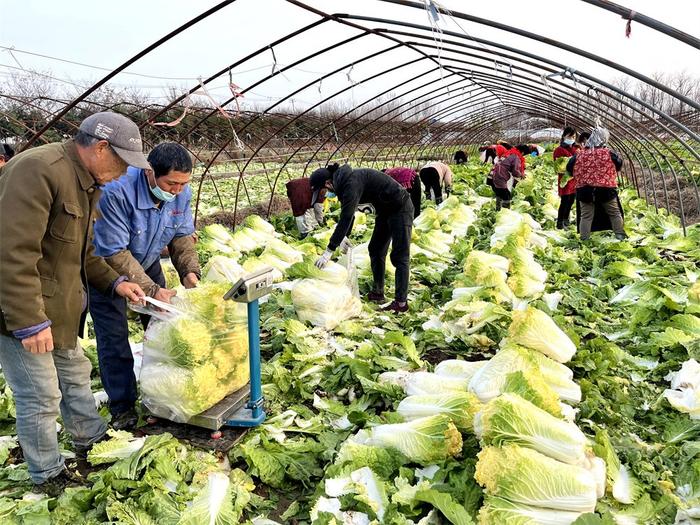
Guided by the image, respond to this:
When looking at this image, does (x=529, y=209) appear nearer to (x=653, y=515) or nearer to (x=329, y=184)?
(x=329, y=184)

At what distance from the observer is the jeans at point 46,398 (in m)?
2.84

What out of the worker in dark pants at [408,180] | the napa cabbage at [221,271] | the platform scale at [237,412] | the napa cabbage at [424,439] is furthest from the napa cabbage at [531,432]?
the worker in dark pants at [408,180]

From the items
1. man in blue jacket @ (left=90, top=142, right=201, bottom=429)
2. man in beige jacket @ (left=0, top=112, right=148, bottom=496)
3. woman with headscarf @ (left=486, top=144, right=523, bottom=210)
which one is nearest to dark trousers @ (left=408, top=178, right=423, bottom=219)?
woman with headscarf @ (left=486, top=144, right=523, bottom=210)

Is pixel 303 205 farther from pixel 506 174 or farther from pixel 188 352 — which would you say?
pixel 188 352

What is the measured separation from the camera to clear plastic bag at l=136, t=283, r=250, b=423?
11.2 feet

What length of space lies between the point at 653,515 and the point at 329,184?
4299 millimetres

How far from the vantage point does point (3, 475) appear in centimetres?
325

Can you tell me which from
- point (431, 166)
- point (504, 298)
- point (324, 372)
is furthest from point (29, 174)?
point (431, 166)

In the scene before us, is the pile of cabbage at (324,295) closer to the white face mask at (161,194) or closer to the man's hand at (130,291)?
the white face mask at (161,194)

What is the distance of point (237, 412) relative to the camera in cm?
364

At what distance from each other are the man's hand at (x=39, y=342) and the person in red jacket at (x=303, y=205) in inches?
294

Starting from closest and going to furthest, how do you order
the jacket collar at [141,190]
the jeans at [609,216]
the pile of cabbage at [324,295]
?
1. the jacket collar at [141,190]
2. the pile of cabbage at [324,295]
3. the jeans at [609,216]

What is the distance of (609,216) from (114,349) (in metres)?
8.55

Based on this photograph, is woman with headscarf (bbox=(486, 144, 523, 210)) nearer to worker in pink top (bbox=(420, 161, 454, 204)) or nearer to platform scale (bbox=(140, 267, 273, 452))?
worker in pink top (bbox=(420, 161, 454, 204))
